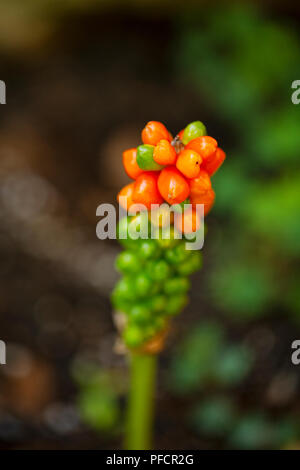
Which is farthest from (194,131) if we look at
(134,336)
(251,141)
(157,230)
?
(251,141)

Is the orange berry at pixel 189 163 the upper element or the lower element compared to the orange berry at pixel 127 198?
upper

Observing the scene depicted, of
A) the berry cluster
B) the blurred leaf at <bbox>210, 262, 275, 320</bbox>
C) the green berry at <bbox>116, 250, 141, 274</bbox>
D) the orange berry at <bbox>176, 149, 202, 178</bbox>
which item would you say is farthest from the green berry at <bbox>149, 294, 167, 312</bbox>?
the blurred leaf at <bbox>210, 262, 275, 320</bbox>

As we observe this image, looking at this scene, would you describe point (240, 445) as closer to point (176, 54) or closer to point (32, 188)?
point (32, 188)

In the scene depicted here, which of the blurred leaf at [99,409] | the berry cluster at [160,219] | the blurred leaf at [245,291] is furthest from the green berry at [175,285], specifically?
the blurred leaf at [245,291]

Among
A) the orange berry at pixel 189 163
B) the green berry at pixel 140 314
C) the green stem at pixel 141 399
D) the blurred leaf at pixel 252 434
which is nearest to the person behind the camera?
the orange berry at pixel 189 163

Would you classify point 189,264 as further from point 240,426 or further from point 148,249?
point 240,426

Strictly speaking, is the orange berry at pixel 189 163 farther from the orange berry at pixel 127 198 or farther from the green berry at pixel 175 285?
the green berry at pixel 175 285
